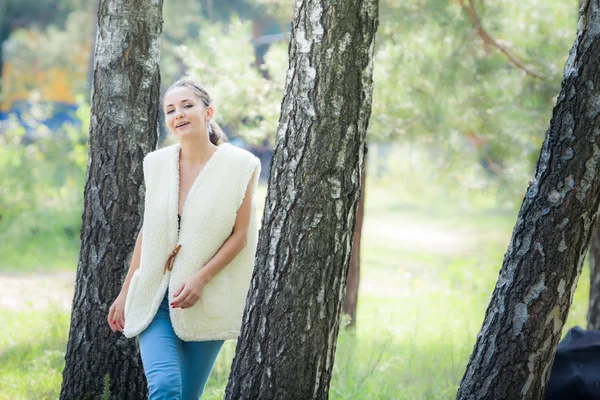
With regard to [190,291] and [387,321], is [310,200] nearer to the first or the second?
[190,291]

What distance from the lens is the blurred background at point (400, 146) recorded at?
534 cm

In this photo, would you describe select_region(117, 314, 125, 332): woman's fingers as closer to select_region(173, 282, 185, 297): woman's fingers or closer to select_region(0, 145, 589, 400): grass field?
select_region(173, 282, 185, 297): woman's fingers

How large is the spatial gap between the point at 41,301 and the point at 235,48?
2.95 meters

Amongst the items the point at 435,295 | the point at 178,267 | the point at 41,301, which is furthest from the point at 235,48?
the point at 178,267

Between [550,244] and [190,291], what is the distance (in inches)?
49.7

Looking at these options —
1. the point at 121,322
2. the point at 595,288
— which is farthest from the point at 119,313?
the point at 595,288

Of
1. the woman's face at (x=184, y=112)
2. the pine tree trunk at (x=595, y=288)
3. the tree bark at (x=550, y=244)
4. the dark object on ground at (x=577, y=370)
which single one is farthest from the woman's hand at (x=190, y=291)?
the pine tree trunk at (x=595, y=288)

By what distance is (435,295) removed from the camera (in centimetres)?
911

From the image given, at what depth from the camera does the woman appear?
2.95m

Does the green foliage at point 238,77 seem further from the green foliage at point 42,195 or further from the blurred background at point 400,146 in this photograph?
the green foliage at point 42,195

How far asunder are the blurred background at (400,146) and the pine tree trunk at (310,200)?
62.0 inches

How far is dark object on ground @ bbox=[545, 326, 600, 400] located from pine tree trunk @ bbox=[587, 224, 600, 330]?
8.02ft

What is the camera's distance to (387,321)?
7.70m

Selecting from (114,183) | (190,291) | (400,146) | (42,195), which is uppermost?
(400,146)
